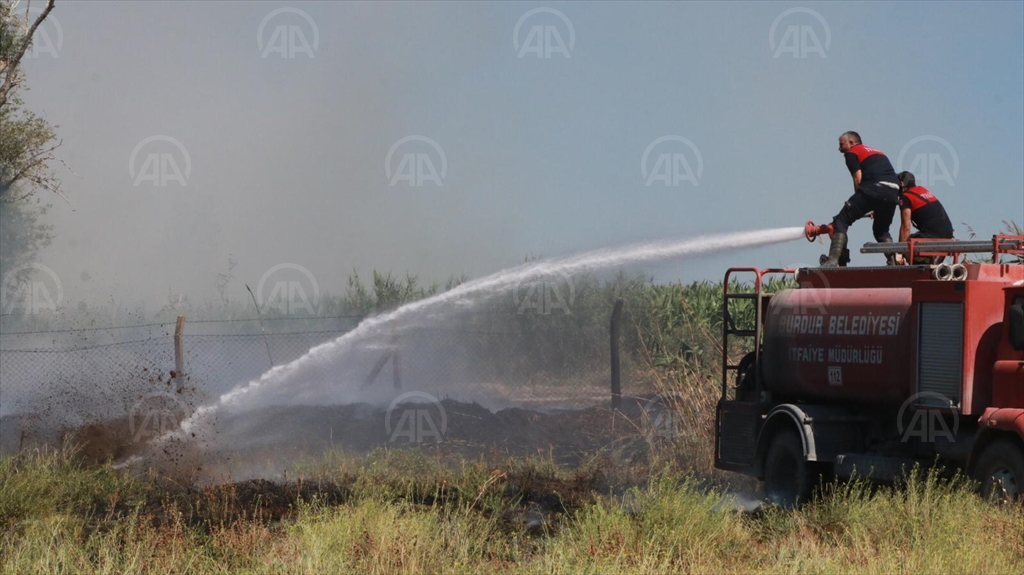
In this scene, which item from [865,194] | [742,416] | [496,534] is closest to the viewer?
[496,534]

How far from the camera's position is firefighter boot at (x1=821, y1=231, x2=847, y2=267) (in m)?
11.5

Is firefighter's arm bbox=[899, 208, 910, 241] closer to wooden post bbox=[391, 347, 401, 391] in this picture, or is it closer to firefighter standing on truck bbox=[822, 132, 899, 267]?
firefighter standing on truck bbox=[822, 132, 899, 267]

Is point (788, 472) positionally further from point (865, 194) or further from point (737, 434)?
point (865, 194)

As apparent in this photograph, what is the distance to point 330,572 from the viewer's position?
21.2 ft

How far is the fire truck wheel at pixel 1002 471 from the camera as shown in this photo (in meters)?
8.48

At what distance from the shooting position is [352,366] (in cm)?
2050

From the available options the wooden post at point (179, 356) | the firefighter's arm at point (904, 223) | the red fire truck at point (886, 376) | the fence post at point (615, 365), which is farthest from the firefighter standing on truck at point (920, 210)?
the wooden post at point (179, 356)

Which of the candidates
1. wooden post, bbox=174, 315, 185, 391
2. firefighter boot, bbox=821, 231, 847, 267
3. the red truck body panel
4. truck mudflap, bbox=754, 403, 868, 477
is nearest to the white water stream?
firefighter boot, bbox=821, 231, 847, 267

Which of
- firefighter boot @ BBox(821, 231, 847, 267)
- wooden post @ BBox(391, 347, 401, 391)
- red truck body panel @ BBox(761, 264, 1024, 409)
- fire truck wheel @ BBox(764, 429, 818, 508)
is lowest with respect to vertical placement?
fire truck wheel @ BBox(764, 429, 818, 508)

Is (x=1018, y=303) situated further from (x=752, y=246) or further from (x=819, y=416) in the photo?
(x=752, y=246)

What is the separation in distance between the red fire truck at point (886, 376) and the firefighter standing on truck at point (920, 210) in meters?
0.94

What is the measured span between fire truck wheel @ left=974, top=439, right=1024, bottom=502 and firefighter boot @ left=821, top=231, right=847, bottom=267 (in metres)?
3.06

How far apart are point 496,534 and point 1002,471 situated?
396 centimetres

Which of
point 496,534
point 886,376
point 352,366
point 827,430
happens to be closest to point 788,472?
point 827,430
